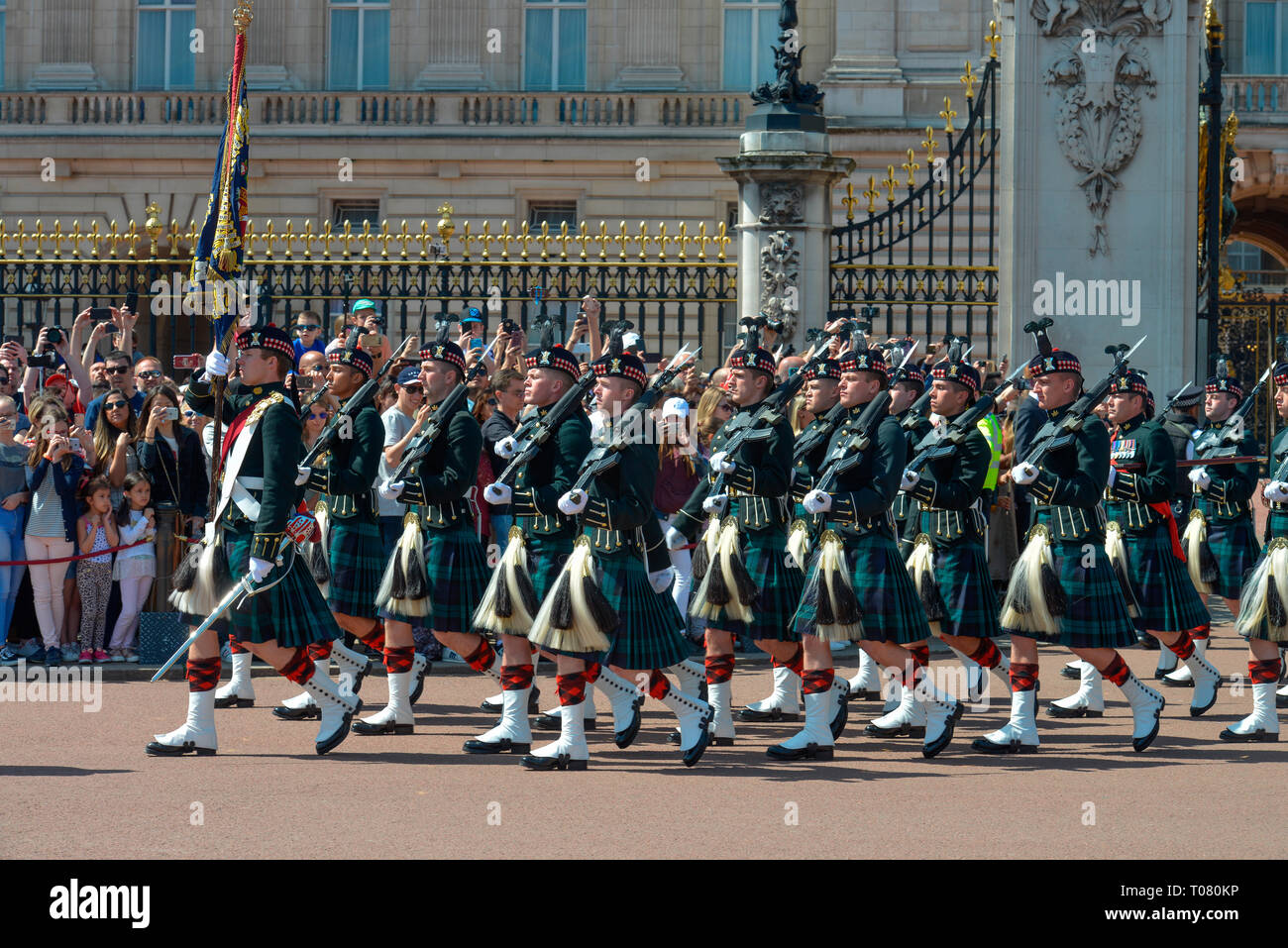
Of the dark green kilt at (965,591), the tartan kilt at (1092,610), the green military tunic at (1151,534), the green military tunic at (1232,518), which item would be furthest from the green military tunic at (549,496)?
the green military tunic at (1232,518)

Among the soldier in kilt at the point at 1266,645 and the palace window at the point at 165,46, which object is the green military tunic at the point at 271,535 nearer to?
the soldier in kilt at the point at 1266,645

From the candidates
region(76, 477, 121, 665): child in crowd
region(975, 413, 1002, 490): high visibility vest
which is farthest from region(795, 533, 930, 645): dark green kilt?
region(76, 477, 121, 665): child in crowd

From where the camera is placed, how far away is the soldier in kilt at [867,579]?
8977 millimetres

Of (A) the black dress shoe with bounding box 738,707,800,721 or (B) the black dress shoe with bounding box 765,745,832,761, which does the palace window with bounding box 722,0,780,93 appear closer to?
(A) the black dress shoe with bounding box 738,707,800,721

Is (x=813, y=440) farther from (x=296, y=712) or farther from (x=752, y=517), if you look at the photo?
(x=296, y=712)

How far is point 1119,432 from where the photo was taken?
1032 centimetres

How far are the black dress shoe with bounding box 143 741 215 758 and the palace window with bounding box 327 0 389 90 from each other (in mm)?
23113

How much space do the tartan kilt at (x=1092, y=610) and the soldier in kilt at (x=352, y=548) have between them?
10.8ft

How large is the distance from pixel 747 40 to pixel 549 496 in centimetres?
2242

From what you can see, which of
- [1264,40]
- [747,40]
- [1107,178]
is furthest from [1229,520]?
[1264,40]

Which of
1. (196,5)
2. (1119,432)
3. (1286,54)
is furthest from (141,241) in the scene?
(1119,432)

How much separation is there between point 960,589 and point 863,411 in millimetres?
1058

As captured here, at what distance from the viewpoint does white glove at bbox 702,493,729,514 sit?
9.47m
